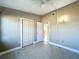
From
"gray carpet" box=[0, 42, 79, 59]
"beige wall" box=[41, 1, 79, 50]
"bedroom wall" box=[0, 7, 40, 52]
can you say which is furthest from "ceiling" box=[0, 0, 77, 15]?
"gray carpet" box=[0, 42, 79, 59]

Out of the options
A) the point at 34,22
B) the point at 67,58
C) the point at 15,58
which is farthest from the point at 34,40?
the point at 67,58

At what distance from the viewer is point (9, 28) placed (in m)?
3.71

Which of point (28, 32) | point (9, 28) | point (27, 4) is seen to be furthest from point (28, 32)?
point (27, 4)

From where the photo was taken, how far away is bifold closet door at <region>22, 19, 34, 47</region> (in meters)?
4.60

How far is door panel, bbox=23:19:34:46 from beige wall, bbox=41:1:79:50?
157 cm

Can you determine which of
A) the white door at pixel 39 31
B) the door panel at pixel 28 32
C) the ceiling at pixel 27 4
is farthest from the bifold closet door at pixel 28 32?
the ceiling at pixel 27 4

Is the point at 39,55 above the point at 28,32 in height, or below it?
below

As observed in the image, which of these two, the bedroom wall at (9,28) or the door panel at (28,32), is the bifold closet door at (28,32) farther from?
the bedroom wall at (9,28)

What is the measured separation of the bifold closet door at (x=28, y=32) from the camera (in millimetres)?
4598

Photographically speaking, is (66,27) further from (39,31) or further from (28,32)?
(28,32)

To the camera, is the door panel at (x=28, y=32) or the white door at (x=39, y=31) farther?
the white door at (x=39, y=31)

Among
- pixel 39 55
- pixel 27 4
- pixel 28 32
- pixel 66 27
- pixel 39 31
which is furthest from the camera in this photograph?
pixel 39 31

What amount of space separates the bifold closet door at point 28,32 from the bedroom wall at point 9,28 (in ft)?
1.56

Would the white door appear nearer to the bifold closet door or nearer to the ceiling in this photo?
the bifold closet door
